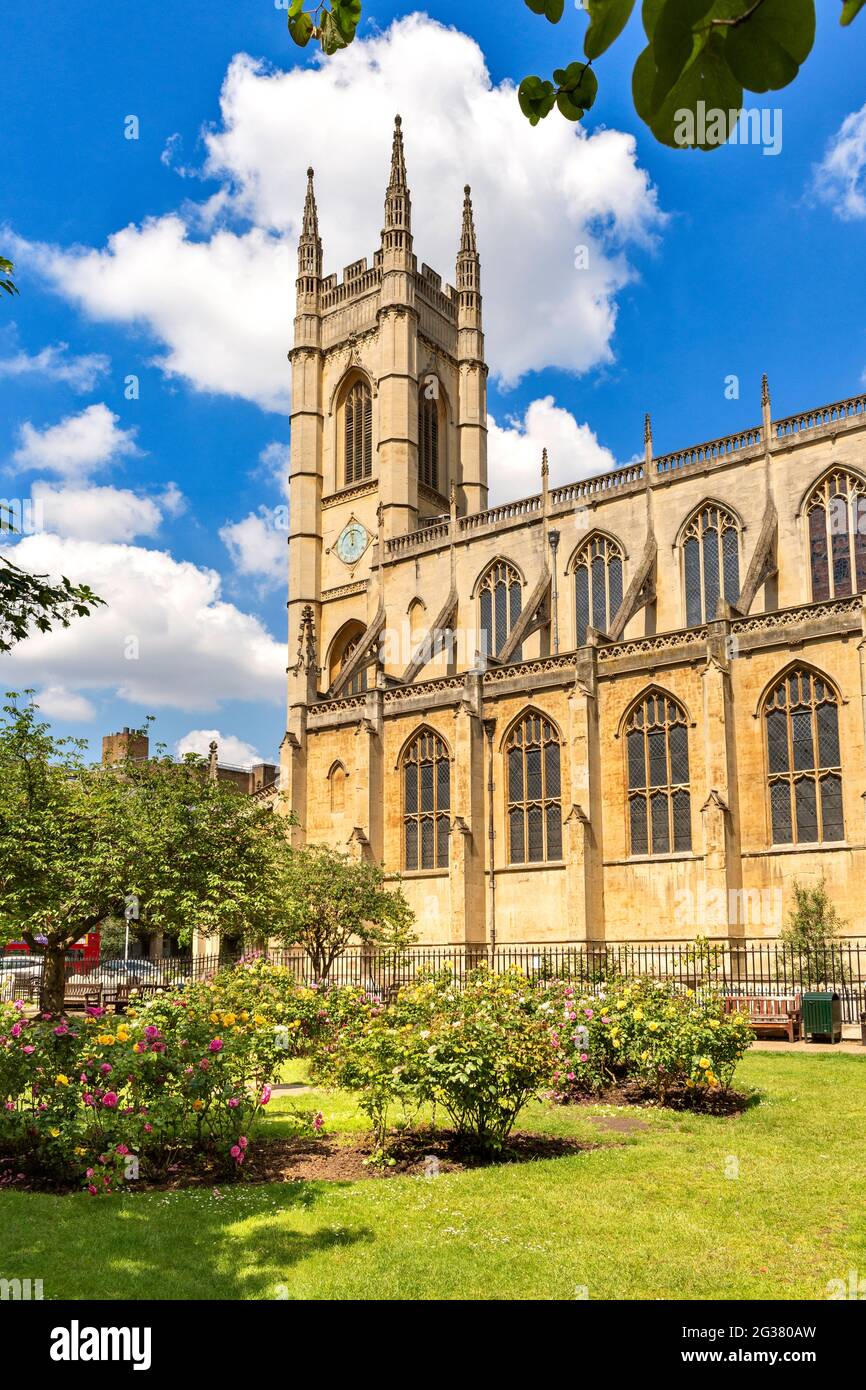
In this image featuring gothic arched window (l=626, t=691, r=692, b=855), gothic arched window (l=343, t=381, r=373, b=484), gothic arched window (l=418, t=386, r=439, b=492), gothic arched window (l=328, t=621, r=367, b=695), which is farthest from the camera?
gothic arched window (l=418, t=386, r=439, b=492)

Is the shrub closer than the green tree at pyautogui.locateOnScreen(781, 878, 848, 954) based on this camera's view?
Yes

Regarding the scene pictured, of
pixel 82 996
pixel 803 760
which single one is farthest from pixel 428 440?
pixel 82 996

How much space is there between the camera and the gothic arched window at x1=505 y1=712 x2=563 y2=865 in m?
31.6

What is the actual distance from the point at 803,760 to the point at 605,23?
26975 millimetres

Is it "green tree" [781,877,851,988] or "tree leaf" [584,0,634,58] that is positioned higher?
"tree leaf" [584,0,634,58]

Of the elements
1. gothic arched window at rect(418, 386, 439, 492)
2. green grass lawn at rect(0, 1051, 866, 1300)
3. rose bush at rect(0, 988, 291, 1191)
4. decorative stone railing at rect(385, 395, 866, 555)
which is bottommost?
green grass lawn at rect(0, 1051, 866, 1300)

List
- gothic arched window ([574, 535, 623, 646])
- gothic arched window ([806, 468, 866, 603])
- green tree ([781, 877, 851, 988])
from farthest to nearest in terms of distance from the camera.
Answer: gothic arched window ([574, 535, 623, 646]) < gothic arched window ([806, 468, 866, 603]) < green tree ([781, 877, 851, 988])

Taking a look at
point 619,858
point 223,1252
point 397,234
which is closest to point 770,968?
point 619,858

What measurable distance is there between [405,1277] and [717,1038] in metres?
7.02

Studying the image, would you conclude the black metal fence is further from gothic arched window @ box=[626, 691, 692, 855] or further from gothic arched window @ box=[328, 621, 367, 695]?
gothic arched window @ box=[328, 621, 367, 695]

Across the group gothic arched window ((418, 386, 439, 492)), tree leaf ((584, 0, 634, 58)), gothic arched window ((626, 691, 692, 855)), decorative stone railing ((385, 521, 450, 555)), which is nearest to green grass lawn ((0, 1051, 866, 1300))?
tree leaf ((584, 0, 634, 58))

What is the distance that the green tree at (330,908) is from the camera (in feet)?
81.8

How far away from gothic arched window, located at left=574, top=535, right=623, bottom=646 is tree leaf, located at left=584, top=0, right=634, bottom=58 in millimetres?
34072
